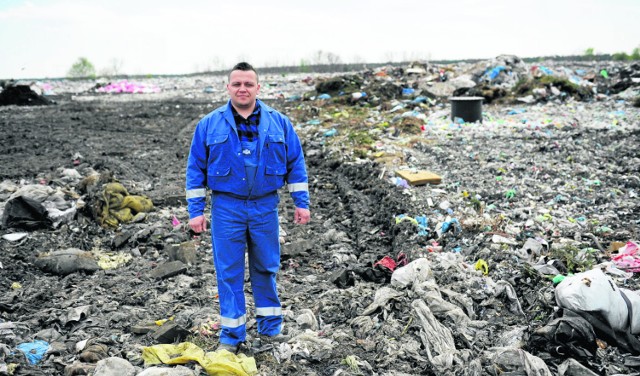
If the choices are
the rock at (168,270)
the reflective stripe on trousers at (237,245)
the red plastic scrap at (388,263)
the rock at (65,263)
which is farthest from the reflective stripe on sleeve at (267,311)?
the rock at (65,263)

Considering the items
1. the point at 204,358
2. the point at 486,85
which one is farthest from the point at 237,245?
the point at 486,85

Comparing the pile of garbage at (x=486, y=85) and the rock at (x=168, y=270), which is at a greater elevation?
the pile of garbage at (x=486, y=85)

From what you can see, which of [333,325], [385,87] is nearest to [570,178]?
[333,325]

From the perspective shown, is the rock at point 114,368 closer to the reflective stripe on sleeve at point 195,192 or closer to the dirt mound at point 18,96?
the reflective stripe on sleeve at point 195,192

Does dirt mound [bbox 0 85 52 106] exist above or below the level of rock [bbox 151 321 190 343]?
above

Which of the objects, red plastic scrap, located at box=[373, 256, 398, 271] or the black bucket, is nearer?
red plastic scrap, located at box=[373, 256, 398, 271]

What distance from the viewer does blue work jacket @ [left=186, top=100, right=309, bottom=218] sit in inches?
123

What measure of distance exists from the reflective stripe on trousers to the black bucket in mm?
9861

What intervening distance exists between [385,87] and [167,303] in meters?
14.6

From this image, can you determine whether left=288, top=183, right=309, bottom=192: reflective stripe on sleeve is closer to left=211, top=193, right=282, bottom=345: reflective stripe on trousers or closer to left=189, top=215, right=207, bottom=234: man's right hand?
left=211, top=193, right=282, bottom=345: reflective stripe on trousers

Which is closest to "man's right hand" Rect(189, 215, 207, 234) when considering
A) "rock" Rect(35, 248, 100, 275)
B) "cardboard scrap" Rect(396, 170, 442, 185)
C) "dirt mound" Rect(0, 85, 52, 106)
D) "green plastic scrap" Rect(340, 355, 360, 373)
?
"green plastic scrap" Rect(340, 355, 360, 373)

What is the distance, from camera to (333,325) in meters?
3.79

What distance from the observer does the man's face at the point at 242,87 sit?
10.2ft

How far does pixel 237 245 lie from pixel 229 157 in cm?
56
